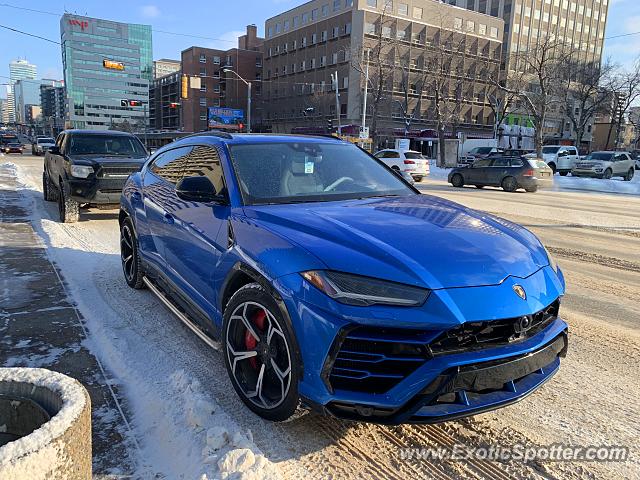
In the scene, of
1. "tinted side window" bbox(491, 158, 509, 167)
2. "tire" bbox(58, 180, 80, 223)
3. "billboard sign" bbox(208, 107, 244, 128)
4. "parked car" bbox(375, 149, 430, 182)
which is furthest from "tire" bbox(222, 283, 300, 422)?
"billboard sign" bbox(208, 107, 244, 128)

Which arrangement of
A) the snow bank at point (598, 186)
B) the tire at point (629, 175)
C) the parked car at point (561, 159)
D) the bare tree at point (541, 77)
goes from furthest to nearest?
the bare tree at point (541, 77), the parked car at point (561, 159), the tire at point (629, 175), the snow bank at point (598, 186)

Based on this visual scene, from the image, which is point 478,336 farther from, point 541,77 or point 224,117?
point 224,117

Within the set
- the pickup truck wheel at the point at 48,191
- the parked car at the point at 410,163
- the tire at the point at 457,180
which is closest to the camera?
the pickup truck wheel at the point at 48,191

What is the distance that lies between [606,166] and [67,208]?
31061mm

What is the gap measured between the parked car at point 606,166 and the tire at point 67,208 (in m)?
30.4

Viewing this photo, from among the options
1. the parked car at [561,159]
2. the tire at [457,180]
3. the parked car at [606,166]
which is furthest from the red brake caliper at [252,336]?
the parked car at [561,159]

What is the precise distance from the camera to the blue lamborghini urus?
2.22 meters

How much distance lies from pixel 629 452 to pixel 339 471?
1549mm

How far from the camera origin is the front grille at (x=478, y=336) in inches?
87.5

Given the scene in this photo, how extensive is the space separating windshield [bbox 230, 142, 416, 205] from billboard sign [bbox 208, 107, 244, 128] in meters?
88.4

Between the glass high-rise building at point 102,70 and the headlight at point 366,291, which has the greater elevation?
the glass high-rise building at point 102,70

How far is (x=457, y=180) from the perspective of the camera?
23.0m

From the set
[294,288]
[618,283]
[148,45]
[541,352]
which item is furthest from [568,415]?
[148,45]

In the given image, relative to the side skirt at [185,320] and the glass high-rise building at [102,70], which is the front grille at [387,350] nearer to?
the side skirt at [185,320]
